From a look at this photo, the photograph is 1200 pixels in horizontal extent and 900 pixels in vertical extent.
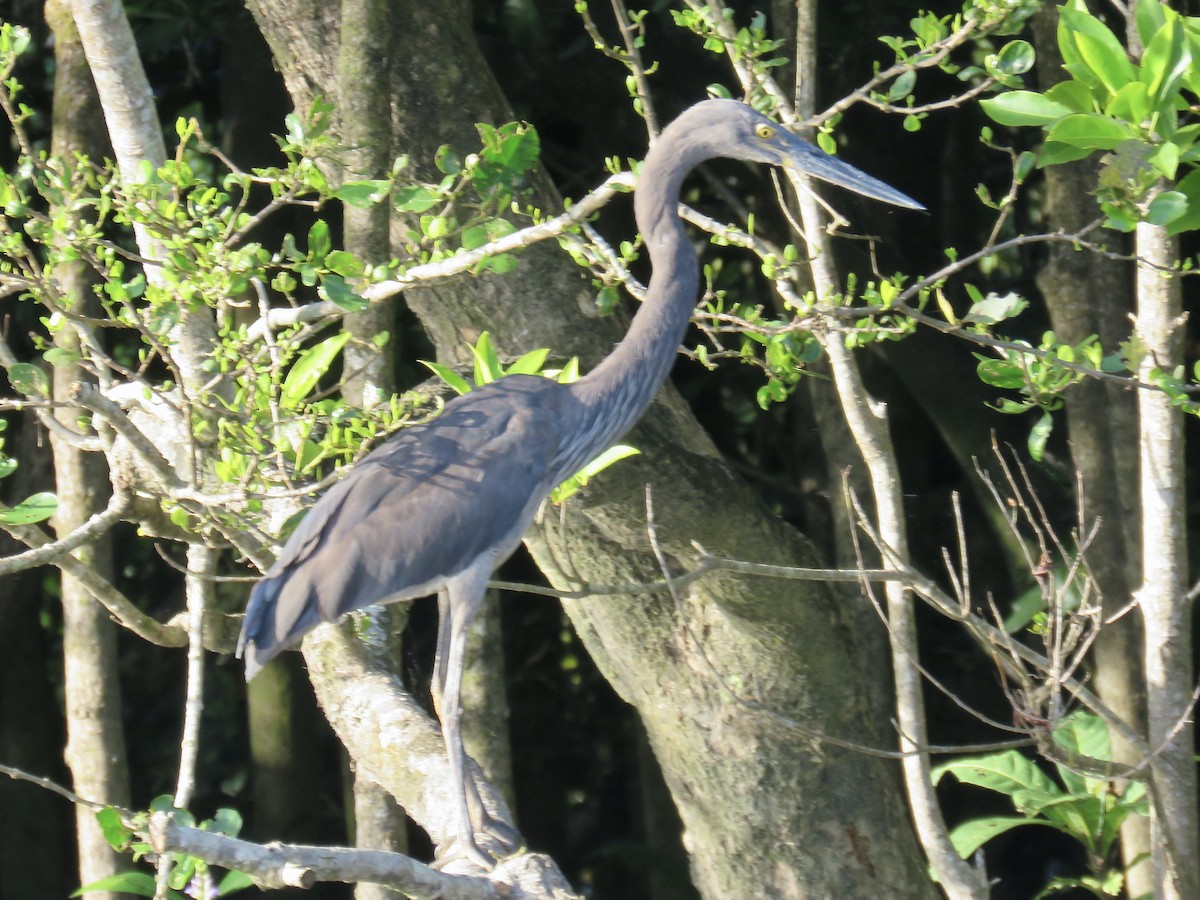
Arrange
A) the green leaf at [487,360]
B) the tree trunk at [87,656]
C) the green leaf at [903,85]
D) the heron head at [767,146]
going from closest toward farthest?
the green leaf at [903,85]
the heron head at [767,146]
the green leaf at [487,360]
the tree trunk at [87,656]

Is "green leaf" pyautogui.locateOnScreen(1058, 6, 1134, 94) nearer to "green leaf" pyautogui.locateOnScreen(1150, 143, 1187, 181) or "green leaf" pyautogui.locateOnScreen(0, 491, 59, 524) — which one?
"green leaf" pyautogui.locateOnScreen(1150, 143, 1187, 181)

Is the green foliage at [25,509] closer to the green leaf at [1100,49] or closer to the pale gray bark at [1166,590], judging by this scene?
the green leaf at [1100,49]

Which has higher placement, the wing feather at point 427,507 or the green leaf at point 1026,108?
the green leaf at point 1026,108

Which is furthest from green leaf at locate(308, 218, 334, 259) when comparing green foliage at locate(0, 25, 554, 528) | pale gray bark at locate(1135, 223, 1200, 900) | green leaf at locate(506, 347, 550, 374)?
pale gray bark at locate(1135, 223, 1200, 900)

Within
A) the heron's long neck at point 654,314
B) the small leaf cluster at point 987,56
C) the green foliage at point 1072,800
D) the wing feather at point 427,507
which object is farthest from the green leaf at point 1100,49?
the green foliage at point 1072,800

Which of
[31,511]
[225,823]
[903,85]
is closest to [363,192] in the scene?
[31,511]

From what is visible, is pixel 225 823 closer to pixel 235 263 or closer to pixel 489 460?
pixel 489 460

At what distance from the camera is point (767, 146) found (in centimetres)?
304

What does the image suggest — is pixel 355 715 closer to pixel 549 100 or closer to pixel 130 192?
pixel 130 192

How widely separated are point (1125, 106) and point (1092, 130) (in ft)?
0.24

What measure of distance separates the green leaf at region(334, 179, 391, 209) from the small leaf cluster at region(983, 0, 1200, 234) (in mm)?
1173

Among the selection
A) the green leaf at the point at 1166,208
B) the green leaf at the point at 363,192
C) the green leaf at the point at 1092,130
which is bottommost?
the green leaf at the point at 1166,208

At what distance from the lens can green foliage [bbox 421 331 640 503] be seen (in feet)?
10.2

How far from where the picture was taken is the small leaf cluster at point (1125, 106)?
253 centimetres
